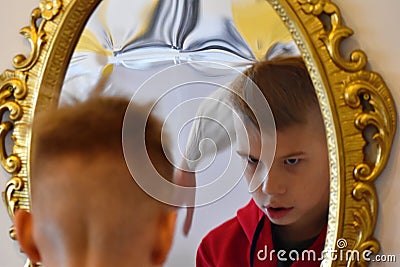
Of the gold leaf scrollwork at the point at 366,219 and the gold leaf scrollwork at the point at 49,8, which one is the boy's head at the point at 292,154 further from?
the gold leaf scrollwork at the point at 49,8

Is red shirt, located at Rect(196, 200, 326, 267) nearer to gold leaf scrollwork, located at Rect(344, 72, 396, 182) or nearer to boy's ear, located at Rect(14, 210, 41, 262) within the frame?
gold leaf scrollwork, located at Rect(344, 72, 396, 182)

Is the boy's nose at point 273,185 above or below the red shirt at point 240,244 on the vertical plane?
above

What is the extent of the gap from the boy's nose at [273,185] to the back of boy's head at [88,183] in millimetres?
502

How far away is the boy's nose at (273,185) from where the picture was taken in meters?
1.29

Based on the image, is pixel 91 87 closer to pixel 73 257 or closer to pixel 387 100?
pixel 387 100

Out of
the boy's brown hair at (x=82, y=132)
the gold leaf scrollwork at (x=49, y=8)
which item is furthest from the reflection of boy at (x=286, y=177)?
the boy's brown hair at (x=82, y=132)

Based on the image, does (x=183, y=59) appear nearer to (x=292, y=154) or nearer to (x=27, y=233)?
(x=292, y=154)

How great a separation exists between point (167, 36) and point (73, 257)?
662 mm

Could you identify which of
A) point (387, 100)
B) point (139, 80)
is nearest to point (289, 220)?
point (387, 100)

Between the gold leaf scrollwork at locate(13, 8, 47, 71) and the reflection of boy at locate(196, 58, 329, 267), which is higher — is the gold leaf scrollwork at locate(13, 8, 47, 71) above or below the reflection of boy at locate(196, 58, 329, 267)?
above

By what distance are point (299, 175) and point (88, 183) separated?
560mm

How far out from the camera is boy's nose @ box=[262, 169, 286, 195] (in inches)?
50.9

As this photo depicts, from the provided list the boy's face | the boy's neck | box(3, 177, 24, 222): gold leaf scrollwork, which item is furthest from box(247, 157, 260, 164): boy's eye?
box(3, 177, 24, 222): gold leaf scrollwork

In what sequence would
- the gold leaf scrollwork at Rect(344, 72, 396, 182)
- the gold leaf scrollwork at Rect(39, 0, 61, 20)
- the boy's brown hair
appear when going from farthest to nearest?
the gold leaf scrollwork at Rect(39, 0, 61, 20) < the gold leaf scrollwork at Rect(344, 72, 396, 182) < the boy's brown hair
